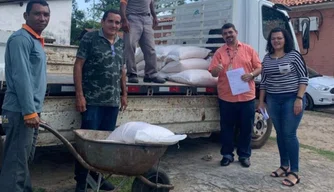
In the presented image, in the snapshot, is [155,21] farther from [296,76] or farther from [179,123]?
[296,76]

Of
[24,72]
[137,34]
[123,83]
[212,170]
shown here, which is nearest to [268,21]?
[137,34]

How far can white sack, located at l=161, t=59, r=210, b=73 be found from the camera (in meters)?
6.05

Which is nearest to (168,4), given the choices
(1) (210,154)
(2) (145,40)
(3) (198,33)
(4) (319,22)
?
(3) (198,33)

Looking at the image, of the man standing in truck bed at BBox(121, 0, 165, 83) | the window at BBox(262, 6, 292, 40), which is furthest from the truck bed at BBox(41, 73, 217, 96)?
the window at BBox(262, 6, 292, 40)

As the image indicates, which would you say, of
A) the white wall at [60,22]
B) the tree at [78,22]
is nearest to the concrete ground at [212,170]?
the white wall at [60,22]

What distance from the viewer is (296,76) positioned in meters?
5.05

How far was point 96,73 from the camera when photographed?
4.23 meters

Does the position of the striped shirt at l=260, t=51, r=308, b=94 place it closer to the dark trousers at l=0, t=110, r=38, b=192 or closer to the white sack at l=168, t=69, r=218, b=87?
the white sack at l=168, t=69, r=218, b=87

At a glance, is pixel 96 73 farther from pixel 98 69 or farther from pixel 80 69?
pixel 80 69

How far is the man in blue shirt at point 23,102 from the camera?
3.36 meters

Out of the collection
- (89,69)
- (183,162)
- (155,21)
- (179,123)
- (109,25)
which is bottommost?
(183,162)

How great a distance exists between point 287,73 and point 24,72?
3087 millimetres

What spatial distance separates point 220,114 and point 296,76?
1.22 metres

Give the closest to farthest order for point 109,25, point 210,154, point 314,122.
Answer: point 109,25 → point 210,154 → point 314,122
